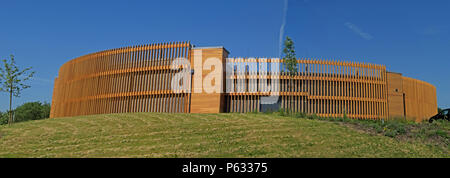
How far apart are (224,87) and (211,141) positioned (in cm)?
1493

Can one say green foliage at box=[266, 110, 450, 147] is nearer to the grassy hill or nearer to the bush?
the grassy hill

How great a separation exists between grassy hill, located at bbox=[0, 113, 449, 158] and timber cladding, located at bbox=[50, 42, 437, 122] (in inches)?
353

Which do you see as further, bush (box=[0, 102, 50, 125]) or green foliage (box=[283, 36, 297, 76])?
bush (box=[0, 102, 50, 125])

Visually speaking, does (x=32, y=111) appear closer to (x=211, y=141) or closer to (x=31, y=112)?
(x=31, y=112)

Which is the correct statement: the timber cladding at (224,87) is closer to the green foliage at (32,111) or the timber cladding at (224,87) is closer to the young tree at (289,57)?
the young tree at (289,57)

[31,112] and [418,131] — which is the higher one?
[418,131]

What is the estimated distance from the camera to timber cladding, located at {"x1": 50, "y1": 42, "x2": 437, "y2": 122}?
90.8 feet

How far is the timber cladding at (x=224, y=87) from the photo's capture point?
27.7m

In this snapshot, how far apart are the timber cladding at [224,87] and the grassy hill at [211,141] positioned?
8973 millimetres

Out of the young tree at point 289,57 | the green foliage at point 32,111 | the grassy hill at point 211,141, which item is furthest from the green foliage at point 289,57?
the green foliage at point 32,111

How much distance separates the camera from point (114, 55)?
31109 mm

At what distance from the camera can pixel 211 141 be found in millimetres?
13875

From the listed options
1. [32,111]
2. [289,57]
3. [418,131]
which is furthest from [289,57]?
[32,111]

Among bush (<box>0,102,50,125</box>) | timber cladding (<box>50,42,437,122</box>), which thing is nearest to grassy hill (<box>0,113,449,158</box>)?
timber cladding (<box>50,42,437,122</box>)
